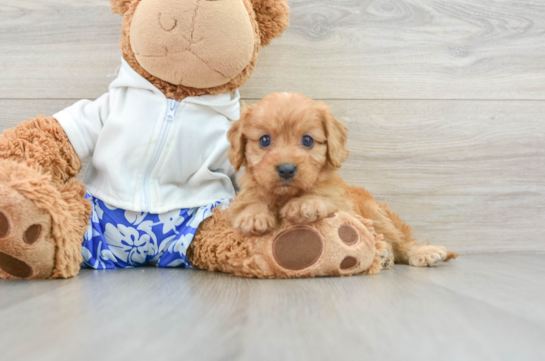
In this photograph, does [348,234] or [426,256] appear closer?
[348,234]

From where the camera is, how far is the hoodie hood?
4.11 ft

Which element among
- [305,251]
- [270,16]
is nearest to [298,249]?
[305,251]

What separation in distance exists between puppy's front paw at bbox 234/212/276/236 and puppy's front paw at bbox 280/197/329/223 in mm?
42

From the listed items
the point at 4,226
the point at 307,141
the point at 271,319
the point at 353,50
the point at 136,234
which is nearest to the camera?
the point at 271,319

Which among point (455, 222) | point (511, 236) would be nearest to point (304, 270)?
point (455, 222)

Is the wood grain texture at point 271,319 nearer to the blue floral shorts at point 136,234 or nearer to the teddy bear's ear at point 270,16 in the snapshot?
the blue floral shorts at point 136,234

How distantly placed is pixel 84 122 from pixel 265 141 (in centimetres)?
57

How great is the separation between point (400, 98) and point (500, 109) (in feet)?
1.28

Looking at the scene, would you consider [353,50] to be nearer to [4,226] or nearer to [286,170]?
[286,170]

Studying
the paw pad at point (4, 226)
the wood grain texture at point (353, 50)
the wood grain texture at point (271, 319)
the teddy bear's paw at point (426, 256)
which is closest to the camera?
the wood grain texture at point (271, 319)

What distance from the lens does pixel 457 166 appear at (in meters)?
1.63

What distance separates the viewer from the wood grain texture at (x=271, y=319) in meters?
0.55

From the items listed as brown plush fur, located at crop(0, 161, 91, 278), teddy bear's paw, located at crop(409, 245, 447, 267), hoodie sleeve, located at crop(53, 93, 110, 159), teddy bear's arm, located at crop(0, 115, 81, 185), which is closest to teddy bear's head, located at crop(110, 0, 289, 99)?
hoodie sleeve, located at crop(53, 93, 110, 159)

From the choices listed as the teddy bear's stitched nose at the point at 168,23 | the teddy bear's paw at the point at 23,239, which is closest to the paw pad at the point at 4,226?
the teddy bear's paw at the point at 23,239
